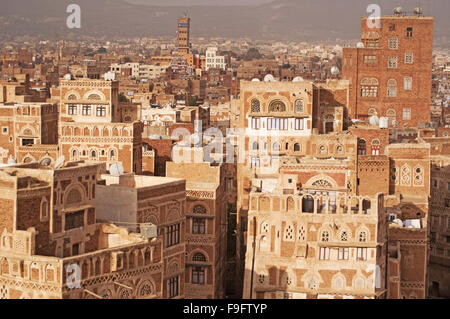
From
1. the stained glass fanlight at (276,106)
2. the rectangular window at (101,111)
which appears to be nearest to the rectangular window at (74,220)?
the stained glass fanlight at (276,106)

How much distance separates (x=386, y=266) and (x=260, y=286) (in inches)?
178

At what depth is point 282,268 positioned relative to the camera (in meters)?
31.6

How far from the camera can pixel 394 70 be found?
68250 mm

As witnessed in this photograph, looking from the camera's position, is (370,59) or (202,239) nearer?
(202,239)

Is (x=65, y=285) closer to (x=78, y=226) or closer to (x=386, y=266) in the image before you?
(x=78, y=226)

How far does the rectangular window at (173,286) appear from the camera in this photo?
29.6 meters

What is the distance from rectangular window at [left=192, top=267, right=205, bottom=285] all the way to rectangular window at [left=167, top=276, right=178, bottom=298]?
4.00m

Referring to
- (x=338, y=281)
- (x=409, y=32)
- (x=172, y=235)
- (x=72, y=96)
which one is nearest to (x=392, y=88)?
(x=409, y=32)

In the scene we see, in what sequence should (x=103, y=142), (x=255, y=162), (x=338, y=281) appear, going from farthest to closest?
1. (x=255, y=162)
2. (x=103, y=142)
3. (x=338, y=281)

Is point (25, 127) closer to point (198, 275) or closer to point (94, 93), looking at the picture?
point (94, 93)

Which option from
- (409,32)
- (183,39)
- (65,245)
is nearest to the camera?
(65,245)

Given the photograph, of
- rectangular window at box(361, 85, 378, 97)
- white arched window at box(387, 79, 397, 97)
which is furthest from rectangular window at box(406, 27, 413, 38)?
rectangular window at box(361, 85, 378, 97)

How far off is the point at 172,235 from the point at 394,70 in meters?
40.7
